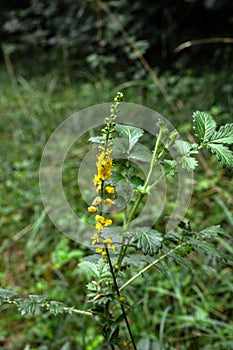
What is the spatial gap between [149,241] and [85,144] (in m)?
1.93

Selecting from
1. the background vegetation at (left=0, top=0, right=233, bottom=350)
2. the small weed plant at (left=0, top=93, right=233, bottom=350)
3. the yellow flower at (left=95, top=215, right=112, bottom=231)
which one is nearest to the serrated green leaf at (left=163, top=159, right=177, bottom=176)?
the small weed plant at (left=0, top=93, right=233, bottom=350)

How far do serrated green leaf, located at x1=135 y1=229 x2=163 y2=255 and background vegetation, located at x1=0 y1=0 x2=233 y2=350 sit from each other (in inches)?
22.4

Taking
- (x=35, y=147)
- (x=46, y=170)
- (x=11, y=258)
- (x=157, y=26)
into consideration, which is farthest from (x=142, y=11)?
(x=11, y=258)

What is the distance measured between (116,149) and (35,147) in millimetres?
2061

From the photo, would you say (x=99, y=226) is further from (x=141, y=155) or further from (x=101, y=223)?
(x=141, y=155)

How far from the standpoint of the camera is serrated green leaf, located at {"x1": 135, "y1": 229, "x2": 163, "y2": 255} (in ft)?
2.05

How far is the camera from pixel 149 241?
0.64 metres

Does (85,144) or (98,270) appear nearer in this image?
(98,270)

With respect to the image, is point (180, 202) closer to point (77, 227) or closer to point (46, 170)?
point (77, 227)

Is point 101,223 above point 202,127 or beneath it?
beneath

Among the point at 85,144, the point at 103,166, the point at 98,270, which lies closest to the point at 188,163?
the point at 103,166

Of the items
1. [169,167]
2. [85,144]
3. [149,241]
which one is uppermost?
[85,144]

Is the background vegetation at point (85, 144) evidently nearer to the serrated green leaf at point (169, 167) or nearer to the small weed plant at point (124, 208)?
the small weed plant at point (124, 208)

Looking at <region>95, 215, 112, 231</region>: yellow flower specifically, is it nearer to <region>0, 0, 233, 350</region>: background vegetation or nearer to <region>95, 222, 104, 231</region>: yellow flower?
<region>95, 222, 104, 231</region>: yellow flower
